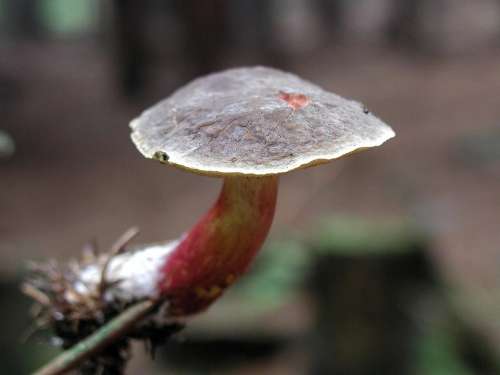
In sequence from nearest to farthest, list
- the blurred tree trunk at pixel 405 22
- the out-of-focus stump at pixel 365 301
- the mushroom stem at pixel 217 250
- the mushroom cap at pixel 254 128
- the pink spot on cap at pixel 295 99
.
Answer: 1. the mushroom cap at pixel 254 128
2. the pink spot on cap at pixel 295 99
3. the mushroom stem at pixel 217 250
4. the out-of-focus stump at pixel 365 301
5. the blurred tree trunk at pixel 405 22

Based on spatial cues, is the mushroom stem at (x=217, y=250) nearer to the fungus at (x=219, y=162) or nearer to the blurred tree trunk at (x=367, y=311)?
the fungus at (x=219, y=162)

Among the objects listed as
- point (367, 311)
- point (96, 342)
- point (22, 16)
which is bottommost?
point (22, 16)

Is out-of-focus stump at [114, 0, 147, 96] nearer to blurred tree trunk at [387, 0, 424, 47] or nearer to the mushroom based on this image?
blurred tree trunk at [387, 0, 424, 47]

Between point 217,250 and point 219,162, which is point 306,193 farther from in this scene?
point 219,162

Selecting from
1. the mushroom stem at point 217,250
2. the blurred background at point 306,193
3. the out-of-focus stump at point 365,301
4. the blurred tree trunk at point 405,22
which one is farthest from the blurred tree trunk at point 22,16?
the mushroom stem at point 217,250

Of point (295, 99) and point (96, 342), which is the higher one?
point (295, 99)

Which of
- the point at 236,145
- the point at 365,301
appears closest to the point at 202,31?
the point at 365,301

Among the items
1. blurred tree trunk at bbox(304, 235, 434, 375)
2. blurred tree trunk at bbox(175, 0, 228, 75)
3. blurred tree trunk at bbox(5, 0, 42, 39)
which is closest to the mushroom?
blurred tree trunk at bbox(304, 235, 434, 375)
